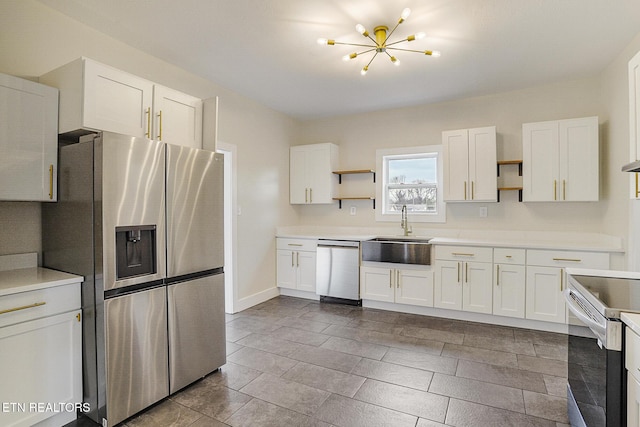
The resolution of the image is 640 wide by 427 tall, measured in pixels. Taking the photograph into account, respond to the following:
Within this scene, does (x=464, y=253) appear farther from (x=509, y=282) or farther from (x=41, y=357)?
(x=41, y=357)

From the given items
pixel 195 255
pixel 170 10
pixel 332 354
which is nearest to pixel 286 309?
pixel 332 354

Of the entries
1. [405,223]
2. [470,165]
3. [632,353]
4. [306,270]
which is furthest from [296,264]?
[632,353]

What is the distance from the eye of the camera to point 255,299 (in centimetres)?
435

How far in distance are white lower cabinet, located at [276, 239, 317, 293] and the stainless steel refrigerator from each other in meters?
2.13

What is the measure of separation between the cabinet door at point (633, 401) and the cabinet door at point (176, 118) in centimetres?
291

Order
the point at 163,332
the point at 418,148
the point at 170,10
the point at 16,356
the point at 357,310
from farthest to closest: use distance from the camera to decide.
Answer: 1. the point at 418,148
2. the point at 357,310
3. the point at 170,10
4. the point at 163,332
5. the point at 16,356

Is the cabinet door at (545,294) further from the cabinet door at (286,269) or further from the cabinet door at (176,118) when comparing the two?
the cabinet door at (176,118)

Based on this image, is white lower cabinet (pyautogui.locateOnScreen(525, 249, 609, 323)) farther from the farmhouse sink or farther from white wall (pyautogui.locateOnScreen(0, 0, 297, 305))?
white wall (pyautogui.locateOnScreen(0, 0, 297, 305))

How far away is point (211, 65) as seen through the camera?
3229mm

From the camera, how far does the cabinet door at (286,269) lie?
4.66 meters

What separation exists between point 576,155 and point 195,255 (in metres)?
3.83

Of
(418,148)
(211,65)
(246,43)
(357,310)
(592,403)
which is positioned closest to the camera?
(592,403)

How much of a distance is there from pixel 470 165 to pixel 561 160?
88 centimetres

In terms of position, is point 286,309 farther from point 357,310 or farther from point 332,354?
point 332,354
